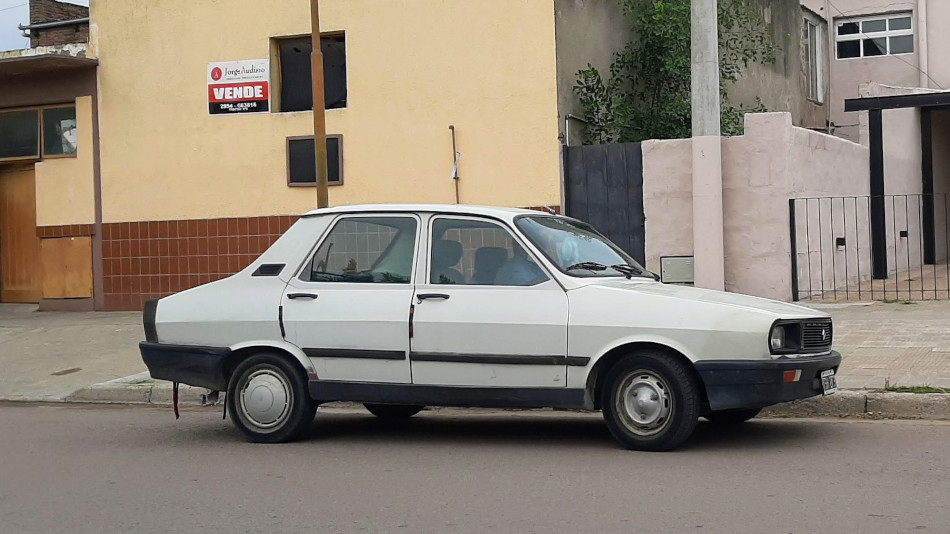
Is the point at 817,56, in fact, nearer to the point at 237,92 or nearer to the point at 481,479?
the point at 237,92

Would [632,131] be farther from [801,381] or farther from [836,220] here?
[801,381]

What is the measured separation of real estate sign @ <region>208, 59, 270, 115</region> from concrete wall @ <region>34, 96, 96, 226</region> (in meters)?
2.22

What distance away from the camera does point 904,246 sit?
21.5 metres

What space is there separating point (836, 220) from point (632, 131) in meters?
3.32

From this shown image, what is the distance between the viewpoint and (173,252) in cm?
1812

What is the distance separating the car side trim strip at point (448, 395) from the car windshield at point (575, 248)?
817 mm

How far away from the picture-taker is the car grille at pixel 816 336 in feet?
24.8

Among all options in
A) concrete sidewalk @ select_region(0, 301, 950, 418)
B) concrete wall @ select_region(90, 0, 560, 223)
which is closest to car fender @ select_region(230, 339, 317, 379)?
concrete sidewalk @ select_region(0, 301, 950, 418)

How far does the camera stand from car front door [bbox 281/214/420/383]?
799 cm

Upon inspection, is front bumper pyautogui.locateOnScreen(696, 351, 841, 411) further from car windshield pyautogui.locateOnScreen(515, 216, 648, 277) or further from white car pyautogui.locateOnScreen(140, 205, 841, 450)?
car windshield pyautogui.locateOnScreen(515, 216, 648, 277)

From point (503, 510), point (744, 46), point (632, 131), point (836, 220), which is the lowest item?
point (503, 510)

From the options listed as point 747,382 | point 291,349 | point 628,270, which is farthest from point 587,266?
point 291,349

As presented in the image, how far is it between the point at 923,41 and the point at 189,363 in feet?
69.1

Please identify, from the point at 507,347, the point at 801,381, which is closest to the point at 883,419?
the point at 801,381
